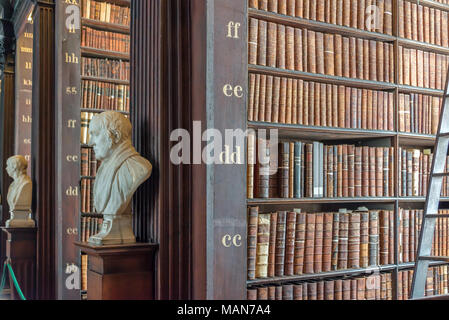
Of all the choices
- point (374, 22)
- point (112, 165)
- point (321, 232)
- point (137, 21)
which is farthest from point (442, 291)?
point (137, 21)

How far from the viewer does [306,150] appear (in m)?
2.93

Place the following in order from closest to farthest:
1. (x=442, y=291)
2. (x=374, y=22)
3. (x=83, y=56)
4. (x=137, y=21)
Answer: (x=137, y=21)
(x=374, y=22)
(x=442, y=291)
(x=83, y=56)

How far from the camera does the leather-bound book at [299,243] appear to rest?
2838 mm

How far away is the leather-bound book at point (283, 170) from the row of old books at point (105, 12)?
7.56 feet

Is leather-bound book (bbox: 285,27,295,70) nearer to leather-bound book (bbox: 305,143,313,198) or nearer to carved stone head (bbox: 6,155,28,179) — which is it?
leather-bound book (bbox: 305,143,313,198)

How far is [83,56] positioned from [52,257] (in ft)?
5.84

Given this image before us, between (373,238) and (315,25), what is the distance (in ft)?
4.37

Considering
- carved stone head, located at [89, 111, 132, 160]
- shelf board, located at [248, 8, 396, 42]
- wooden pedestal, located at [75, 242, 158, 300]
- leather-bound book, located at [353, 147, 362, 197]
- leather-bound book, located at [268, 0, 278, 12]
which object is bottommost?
wooden pedestal, located at [75, 242, 158, 300]

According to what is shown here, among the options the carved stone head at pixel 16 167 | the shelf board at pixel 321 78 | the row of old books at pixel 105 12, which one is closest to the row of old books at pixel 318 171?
the shelf board at pixel 321 78

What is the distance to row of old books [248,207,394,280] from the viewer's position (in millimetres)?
2701

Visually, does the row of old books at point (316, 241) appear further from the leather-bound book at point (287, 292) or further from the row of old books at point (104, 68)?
the row of old books at point (104, 68)

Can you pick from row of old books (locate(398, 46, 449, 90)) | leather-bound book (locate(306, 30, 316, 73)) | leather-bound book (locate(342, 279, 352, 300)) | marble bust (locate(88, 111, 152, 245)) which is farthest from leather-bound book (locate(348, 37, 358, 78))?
marble bust (locate(88, 111, 152, 245))

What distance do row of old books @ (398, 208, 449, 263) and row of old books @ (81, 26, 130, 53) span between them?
2703 mm
